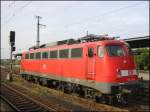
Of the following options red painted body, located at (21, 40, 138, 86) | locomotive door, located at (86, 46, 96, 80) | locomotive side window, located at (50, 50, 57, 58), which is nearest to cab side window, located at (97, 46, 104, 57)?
red painted body, located at (21, 40, 138, 86)

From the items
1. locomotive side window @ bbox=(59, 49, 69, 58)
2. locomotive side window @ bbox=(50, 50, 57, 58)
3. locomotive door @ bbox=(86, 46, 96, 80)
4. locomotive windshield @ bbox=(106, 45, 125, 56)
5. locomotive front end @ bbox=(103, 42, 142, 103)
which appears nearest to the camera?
locomotive front end @ bbox=(103, 42, 142, 103)

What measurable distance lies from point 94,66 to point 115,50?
1.40m

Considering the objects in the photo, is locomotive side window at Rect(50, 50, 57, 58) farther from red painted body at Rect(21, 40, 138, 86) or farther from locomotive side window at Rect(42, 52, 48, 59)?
locomotive side window at Rect(42, 52, 48, 59)

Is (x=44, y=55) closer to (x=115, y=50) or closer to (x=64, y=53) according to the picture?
(x=64, y=53)

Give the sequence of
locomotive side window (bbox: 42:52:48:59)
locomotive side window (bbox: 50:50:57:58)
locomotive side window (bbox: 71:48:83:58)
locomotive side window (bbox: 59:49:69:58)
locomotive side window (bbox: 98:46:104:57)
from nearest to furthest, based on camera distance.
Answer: locomotive side window (bbox: 98:46:104:57) → locomotive side window (bbox: 71:48:83:58) → locomotive side window (bbox: 59:49:69:58) → locomotive side window (bbox: 50:50:57:58) → locomotive side window (bbox: 42:52:48:59)

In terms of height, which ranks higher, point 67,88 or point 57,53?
point 57,53

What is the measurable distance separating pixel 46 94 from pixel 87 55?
518 centimetres

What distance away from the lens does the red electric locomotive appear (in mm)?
13977

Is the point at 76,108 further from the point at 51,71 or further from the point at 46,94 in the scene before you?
the point at 51,71

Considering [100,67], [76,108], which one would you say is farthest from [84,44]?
[76,108]

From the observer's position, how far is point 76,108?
14.1 metres

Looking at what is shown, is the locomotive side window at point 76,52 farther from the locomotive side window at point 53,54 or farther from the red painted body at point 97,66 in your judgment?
the locomotive side window at point 53,54

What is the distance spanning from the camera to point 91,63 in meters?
15.4

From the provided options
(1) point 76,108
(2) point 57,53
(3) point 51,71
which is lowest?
(1) point 76,108
